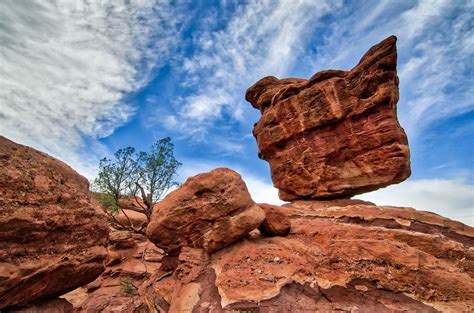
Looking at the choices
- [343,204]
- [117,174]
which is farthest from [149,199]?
[343,204]

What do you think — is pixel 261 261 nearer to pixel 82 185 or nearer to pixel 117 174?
pixel 82 185

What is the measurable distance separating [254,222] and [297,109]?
8126 mm

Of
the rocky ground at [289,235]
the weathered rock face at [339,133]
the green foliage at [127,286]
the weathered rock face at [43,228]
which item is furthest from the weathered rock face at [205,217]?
the green foliage at [127,286]

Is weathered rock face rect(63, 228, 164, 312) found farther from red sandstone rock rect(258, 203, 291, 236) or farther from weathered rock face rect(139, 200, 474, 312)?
red sandstone rock rect(258, 203, 291, 236)

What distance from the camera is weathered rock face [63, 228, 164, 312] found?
14.9 meters

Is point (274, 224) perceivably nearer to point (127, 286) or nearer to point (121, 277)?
point (127, 286)

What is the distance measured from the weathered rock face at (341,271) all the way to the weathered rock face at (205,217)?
52 cm

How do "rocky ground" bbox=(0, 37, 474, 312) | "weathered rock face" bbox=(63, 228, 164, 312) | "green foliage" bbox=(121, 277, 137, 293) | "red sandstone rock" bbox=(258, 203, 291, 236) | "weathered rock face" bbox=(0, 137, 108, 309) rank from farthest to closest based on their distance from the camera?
"green foliage" bbox=(121, 277, 137, 293) → "weathered rock face" bbox=(63, 228, 164, 312) → "red sandstone rock" bbox=(258, 203, 291, 236) → "rocky ground" bbox=(0, 37, 474, 312) → "weathered rock face" bbox=(0, 137, 108, 309)

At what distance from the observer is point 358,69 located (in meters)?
12.8

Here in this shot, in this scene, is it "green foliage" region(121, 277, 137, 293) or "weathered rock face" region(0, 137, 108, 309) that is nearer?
"weathered rock face" region(0, 137, 108, 309)

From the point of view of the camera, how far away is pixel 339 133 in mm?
13320

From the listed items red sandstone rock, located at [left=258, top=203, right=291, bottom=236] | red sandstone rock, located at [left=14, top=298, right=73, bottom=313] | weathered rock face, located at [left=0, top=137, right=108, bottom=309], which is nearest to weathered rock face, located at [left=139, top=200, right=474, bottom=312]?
red sandstone rock, located at [left=258, top=203, right=291, bottom=236]

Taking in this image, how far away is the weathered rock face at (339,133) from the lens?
11773 mm

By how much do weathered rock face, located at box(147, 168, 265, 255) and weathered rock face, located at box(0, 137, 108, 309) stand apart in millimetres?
2226
